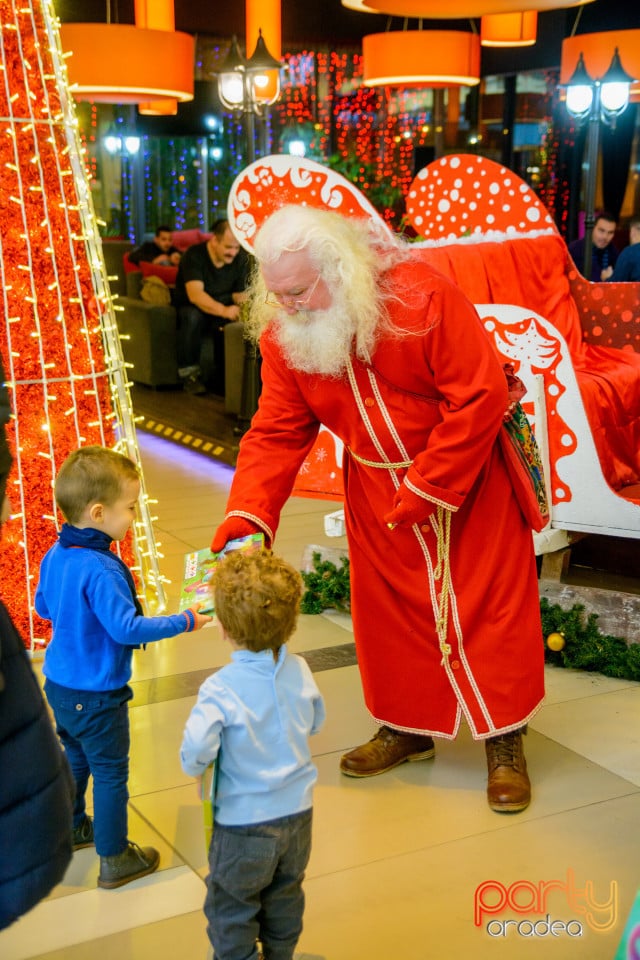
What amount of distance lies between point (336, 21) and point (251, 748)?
47.2ft

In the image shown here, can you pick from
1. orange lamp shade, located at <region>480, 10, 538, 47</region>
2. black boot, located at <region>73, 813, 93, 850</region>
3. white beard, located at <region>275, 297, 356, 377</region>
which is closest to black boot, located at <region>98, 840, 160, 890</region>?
black boot, located at <region>73, 813, 93, 850</region>

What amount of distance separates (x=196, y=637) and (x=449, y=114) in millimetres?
15756

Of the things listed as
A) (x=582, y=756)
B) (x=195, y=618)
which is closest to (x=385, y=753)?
(x=582, y=756)

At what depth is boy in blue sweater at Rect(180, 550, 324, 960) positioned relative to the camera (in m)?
2.19

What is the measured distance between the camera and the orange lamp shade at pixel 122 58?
8.16 m

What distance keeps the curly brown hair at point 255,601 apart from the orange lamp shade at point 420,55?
8574 millimetres

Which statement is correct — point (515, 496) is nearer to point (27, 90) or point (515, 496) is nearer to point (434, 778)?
point (434, 778)

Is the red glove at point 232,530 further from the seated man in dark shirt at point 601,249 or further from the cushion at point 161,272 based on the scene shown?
the cushion at point 161,272

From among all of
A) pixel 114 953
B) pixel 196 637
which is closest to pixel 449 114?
pixel 196 637

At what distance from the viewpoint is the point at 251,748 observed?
219cm

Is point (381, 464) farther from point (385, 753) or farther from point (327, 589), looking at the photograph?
point (327, 589)

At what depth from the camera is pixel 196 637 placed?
15.4 ft

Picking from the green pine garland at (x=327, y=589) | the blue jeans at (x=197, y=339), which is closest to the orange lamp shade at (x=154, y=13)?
the blue jeans at (x=197, y=339)

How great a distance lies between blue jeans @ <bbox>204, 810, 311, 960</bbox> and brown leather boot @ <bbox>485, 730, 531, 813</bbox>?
3.47 feet
